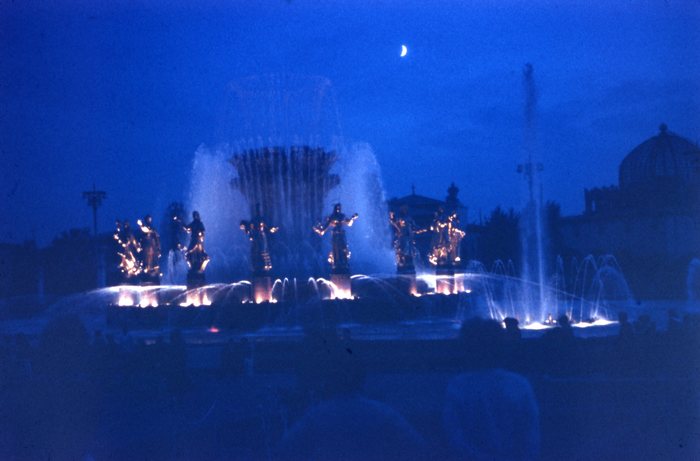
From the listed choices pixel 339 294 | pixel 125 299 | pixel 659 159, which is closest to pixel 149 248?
pixel 125 299

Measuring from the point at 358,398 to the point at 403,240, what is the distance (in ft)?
37.5

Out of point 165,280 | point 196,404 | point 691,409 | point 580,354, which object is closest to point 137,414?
point 196,404

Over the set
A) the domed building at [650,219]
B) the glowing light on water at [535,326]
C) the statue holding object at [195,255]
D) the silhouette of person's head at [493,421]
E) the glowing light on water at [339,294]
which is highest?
the domed building at [650,219]

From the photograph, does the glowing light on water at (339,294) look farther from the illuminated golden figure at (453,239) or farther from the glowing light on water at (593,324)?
the glowing light on water at (593,324)

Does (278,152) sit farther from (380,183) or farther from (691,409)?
(691,409)

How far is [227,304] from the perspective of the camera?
51.8ft

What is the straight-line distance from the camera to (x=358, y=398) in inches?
298

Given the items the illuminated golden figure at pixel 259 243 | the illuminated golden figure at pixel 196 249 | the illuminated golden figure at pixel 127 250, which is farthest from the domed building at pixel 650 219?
the illuminated golden figure at pixel 127 250

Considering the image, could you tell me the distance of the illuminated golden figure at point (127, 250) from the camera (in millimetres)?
19078

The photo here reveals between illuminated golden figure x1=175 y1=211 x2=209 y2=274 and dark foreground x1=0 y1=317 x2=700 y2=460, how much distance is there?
256 inches

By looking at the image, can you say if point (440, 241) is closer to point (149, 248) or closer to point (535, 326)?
point (535, 326)

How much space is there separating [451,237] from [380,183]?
465 cm

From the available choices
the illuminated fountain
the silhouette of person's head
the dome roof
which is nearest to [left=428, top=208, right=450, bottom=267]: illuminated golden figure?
the illuminated fountain

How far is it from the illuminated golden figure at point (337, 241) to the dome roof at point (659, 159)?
103ft
